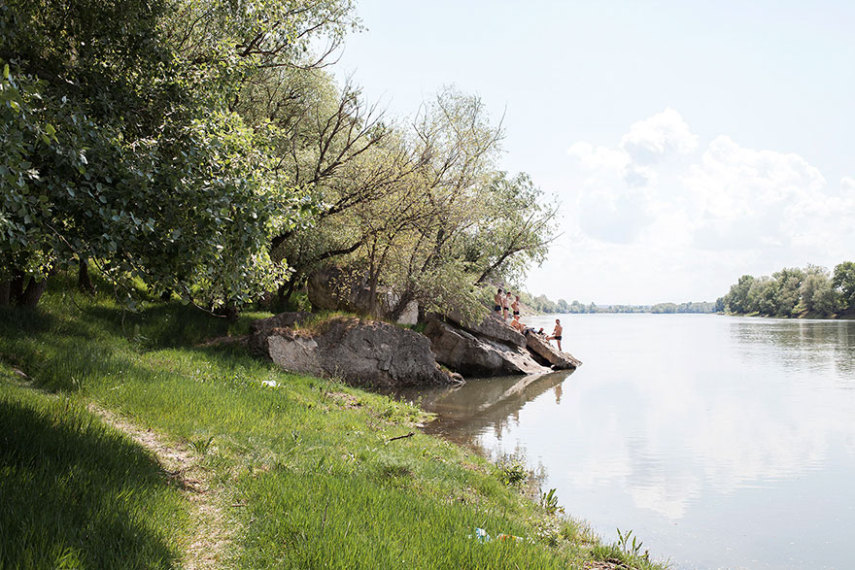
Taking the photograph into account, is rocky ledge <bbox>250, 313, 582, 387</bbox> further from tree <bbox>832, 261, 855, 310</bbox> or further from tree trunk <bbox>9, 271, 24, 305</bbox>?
tree <bbox>832, 261, 855, 310</bbox>

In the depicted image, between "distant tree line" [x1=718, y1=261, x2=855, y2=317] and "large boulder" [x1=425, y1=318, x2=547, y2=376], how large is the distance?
126 m

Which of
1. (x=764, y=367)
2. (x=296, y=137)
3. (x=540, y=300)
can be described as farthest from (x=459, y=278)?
(x=540, y=300)

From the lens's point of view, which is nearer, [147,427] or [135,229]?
[135,229]

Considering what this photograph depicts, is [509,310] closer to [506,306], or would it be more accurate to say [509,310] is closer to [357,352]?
[506,306]

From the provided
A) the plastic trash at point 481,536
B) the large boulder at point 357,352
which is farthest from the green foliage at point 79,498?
the large boulder at point 357,352

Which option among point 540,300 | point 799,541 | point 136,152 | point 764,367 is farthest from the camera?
point 540,300

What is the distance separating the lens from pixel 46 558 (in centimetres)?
385

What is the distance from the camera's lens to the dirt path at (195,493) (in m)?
4.95

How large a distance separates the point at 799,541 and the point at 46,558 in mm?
10600

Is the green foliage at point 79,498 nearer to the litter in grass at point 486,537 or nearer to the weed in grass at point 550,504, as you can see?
the litter in grass at point 486,537

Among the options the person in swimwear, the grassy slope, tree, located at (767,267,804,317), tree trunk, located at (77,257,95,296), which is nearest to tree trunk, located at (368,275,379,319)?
tree trunk, located at (77,257,95,296)

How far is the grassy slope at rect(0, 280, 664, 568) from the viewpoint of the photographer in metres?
4.62

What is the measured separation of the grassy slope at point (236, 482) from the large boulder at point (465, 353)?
45.1 feet

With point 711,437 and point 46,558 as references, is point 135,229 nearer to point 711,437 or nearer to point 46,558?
point 46,558
